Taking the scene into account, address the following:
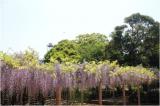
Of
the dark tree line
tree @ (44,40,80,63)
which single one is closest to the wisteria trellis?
the dark tree line

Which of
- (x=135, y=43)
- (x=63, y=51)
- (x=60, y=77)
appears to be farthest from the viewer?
(x=63, y=51)

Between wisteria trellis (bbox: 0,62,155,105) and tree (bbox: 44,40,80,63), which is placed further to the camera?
tree (bbox: 44,40,80,63)

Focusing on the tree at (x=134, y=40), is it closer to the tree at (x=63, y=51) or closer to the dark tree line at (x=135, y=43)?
the dark tree line at (x=135, y=43)

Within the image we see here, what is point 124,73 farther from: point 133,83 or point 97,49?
point 97,49

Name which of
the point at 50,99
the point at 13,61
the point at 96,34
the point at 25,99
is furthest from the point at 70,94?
the point at 96,34

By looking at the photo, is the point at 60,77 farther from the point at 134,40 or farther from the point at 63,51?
the point at 63,51

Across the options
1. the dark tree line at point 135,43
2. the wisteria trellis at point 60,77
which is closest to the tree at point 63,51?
the dark tree line at point 135,43

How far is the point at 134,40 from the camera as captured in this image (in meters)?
27.6

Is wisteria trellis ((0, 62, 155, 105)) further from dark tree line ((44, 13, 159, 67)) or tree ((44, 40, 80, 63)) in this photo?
tree ((44, 40, 80, 63))

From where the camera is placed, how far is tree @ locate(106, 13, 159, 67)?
2686 cm

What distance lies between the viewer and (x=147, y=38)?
2727 cm

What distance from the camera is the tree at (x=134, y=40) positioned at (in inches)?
1057

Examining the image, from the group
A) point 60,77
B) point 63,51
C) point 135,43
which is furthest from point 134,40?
point 60,77

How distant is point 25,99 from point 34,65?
3.30 metres
